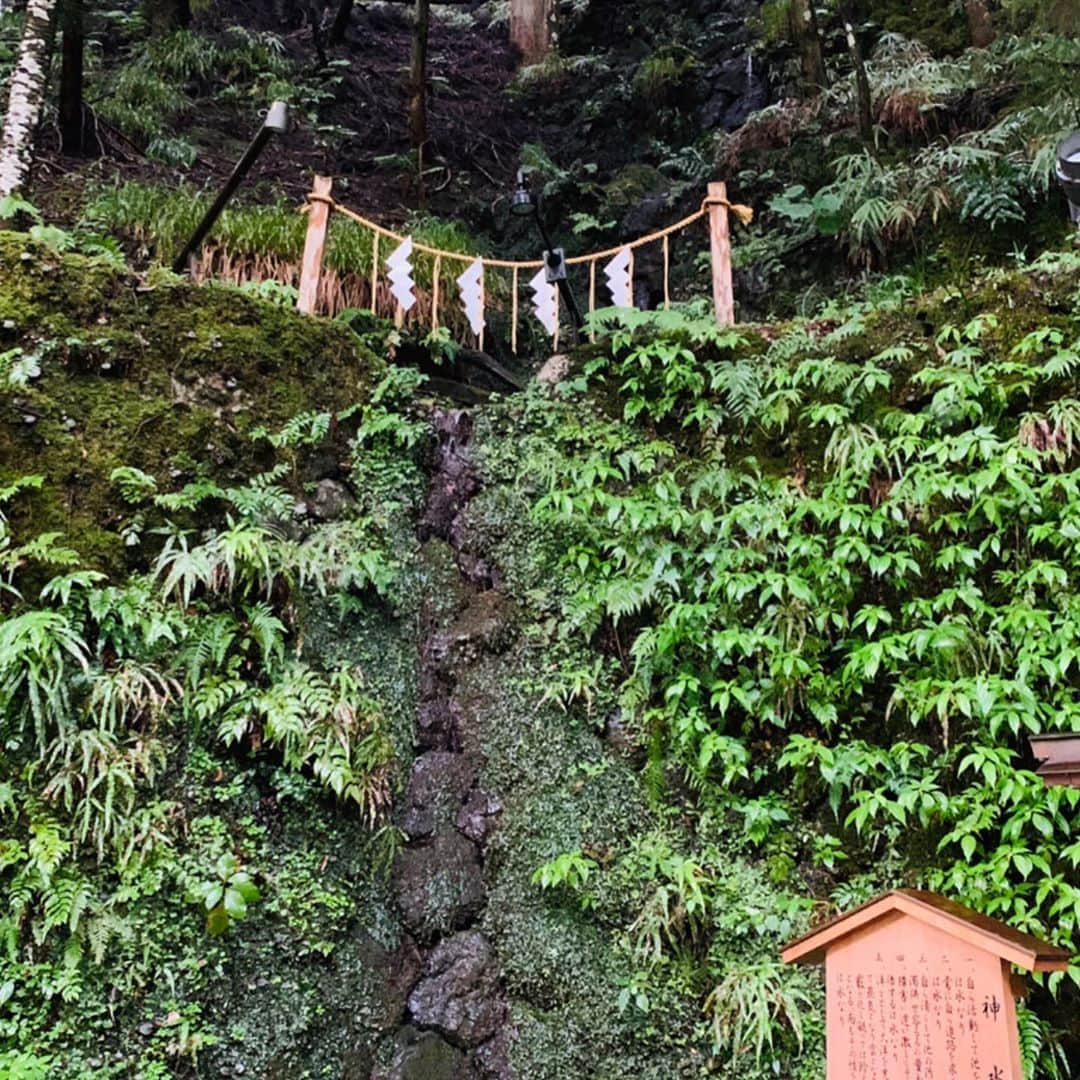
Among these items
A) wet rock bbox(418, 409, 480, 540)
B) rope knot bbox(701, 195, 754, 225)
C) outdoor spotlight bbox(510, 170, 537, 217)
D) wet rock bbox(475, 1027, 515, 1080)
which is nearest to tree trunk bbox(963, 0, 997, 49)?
rope knot bbox(701, 195, 754, 225)

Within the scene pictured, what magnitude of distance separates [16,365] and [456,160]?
9.13 m

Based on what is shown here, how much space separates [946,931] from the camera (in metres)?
2.92

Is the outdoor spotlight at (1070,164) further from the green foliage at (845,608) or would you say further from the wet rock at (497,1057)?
the wet rock at (497,1057)

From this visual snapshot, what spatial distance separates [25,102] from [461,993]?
24.2ft

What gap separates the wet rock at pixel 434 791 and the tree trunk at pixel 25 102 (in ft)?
18.2

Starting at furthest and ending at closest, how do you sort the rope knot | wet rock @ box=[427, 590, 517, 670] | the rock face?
the rope knot → wet rock @ box=[427, 590, 517, 670] → the rock face

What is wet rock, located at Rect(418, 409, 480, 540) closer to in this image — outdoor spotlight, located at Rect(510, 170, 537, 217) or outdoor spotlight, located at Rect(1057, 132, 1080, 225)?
outdoor spotlight, located at Rect(510, 170, 537, 217)

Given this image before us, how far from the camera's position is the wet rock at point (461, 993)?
180 inches

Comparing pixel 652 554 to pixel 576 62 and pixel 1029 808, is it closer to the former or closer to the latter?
pixel 1029 808

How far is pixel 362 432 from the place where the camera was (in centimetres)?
671

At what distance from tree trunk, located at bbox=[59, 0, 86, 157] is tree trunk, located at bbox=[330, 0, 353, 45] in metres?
5.91

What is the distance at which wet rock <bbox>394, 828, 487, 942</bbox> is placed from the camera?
4.89m

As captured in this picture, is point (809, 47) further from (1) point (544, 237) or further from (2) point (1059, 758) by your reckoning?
(2) point (1059, 758)

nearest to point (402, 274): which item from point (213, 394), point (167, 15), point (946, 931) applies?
point (213, 394)
